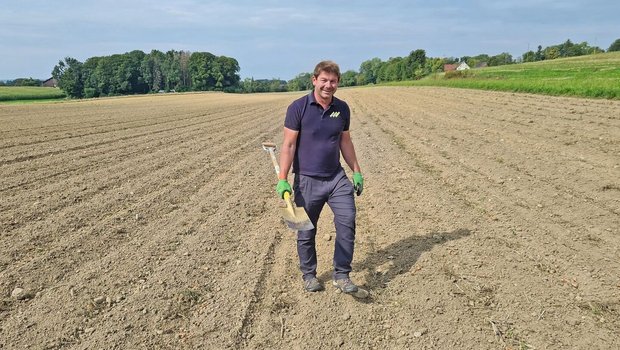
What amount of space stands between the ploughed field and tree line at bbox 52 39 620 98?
81276 mm

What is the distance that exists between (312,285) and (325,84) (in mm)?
1672

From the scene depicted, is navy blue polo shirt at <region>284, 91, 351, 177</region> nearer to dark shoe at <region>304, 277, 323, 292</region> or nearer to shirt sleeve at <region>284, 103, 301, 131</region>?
shirt sleeve at <region>284, 103, 301, 131</region>

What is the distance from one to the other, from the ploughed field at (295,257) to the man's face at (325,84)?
65.9 inches

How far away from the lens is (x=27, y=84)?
102312mm

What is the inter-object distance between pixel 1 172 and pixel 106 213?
3.63 m

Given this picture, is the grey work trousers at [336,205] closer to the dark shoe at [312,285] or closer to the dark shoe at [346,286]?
the dark shoe at [346,286]

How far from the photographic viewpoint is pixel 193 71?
4360 inches

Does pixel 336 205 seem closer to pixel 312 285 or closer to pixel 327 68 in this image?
pixel 312 285

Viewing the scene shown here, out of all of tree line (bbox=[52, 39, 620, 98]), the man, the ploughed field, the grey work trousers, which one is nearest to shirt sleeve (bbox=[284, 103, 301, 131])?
the man

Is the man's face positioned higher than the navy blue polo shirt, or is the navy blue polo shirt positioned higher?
the man's face

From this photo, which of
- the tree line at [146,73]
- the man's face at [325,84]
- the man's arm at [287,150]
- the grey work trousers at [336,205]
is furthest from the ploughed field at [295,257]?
the tree line at [146,73]

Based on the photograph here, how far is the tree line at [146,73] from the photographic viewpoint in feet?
286

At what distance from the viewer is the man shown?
3.65 meters

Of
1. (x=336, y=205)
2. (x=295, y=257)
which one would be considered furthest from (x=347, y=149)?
(x=295, y=257)
